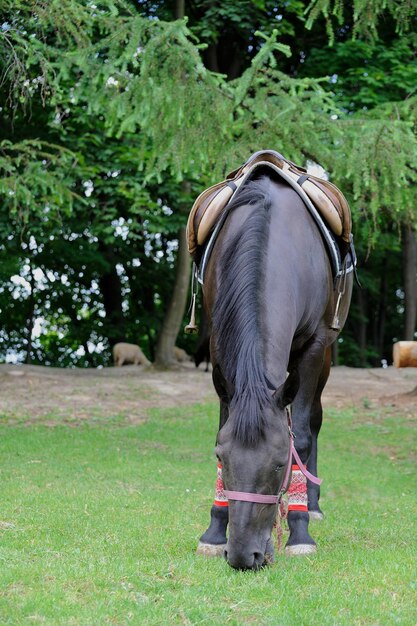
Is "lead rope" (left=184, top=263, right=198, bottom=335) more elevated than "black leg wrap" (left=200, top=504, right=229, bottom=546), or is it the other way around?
"lead rope" (left=184, top=263, right=198, bottom=335)

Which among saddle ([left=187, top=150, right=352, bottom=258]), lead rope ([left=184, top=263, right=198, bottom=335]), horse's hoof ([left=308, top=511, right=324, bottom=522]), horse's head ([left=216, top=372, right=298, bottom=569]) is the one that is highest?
saddle ([left=187, top=150, right=352, bottom=258])

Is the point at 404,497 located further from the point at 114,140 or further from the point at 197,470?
the point at 114,140

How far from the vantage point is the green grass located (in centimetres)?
392

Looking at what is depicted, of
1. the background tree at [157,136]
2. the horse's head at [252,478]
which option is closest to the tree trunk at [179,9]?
the background tree at [157,136]

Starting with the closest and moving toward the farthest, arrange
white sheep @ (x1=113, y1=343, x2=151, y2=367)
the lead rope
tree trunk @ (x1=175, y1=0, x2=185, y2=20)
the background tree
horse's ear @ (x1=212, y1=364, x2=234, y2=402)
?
horse's ear @ (x1=212, y1=364, x2=234, y2=402) → the lead rope → the background tree → tree trunk @ (x1=175, y1=0, x2=185, y2=20) → white sheep @ (x1=113, y1=343, x2=151, y2=367)

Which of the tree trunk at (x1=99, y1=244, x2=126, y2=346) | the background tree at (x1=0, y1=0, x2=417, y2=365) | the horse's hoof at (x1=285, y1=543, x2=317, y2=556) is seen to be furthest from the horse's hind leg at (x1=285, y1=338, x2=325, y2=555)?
the tree trunk at (x1=99, y1=244, x2=126, y2=346)

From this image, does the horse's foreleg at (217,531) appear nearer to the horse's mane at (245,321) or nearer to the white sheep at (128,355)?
the horse's mane at (245,321)

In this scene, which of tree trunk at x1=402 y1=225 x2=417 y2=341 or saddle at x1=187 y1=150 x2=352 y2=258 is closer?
saddle at x1=187 y1=150 x2=352 y2=258

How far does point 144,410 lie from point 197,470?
4.67 meters

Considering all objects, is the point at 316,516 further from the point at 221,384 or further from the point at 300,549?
the point at 221,384

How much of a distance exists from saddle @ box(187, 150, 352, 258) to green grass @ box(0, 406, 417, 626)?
2148mm

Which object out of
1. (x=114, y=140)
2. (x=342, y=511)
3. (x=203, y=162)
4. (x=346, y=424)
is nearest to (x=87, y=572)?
(x=342, y=511)

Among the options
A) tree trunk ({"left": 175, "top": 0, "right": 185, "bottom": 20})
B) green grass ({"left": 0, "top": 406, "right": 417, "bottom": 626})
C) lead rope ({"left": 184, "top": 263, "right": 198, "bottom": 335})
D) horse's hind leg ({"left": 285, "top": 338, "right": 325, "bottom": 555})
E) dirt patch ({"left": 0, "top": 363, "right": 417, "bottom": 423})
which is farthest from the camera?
tree trunk ({"left": 175, "top": 0, "right": 185, "bottom": 20})

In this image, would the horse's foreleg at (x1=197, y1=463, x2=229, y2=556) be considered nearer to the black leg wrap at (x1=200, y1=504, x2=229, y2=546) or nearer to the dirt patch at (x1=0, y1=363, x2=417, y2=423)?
the black leg wrap at (x1=200, y1=504, x2=229, y2=546)
